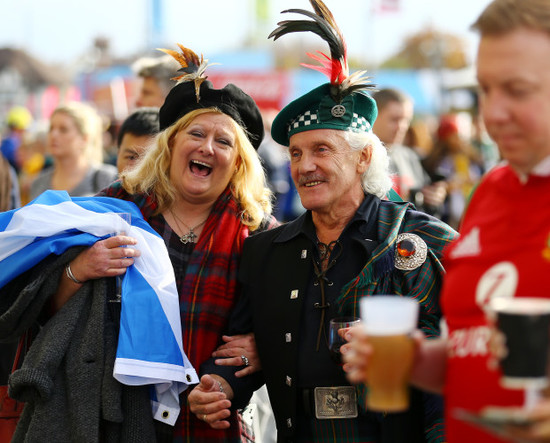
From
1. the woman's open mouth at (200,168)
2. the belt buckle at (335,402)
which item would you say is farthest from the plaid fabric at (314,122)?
the belt buckle at (335,402)

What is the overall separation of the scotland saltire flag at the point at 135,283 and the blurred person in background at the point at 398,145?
10.8 feet

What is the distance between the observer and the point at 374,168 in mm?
3531

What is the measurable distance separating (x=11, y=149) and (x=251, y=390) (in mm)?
11040

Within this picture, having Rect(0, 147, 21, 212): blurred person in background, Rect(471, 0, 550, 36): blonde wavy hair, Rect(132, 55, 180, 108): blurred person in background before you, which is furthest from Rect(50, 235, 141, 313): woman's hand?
Rect(132, 55, 180, 108): blurred person in background

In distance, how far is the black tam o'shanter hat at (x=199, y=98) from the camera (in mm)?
3744

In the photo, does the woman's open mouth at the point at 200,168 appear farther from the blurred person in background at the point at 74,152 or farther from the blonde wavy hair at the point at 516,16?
the blurred person in background at the point at 74,152

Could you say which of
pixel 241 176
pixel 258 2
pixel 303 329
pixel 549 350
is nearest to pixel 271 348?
pixel 303 329

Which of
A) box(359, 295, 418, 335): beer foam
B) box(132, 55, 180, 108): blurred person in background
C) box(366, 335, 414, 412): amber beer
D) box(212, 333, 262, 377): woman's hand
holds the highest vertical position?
box(132, 55, 180, 108): blurred person in background

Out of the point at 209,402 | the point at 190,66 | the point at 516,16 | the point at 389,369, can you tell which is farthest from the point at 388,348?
the point at 190,66

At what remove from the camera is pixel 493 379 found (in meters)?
1.83

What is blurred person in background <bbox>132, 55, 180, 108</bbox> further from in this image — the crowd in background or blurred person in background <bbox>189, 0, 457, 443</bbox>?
blurred person in background <bbox>189, 0, 457, 443</bbox>

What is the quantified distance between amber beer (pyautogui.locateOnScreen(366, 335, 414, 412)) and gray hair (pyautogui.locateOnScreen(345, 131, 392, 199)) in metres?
1.69

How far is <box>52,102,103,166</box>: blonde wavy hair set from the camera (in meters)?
6.40

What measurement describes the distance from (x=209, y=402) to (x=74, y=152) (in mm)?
3632
